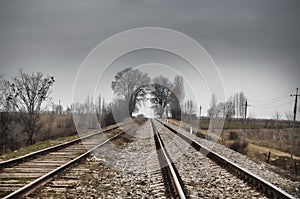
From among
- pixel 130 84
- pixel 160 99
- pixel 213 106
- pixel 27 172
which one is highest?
pixel 130 84

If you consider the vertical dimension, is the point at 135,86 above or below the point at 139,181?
above

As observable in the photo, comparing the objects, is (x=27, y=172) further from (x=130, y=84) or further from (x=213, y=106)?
(x=130, y=84)

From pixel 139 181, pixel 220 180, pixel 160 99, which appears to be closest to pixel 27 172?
pixel 139 181

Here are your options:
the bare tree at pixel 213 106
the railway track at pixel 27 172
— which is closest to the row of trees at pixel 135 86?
the bare tree at pixel 213 106

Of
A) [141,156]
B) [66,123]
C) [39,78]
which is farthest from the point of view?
[66,123]

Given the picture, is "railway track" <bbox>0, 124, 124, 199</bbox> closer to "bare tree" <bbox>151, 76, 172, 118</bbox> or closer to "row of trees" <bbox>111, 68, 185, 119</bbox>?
"row of trees" <bbox>111, 68, 185, 119</bbox>

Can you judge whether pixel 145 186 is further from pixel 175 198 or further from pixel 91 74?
pixel 91 74

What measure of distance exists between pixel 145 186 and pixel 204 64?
7.10 m

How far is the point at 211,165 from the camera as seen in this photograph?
32.6 ft

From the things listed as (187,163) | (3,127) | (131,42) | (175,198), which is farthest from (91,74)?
(3,127)

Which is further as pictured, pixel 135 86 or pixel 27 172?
pixel 135 86

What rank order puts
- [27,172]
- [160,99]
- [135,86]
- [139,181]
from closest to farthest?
[139,181] < [27,172] < [135,86] < [160,99]

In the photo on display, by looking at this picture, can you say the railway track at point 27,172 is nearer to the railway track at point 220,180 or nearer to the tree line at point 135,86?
the railway track at point 220,180

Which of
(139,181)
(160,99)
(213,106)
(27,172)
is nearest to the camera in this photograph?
(139,181)
